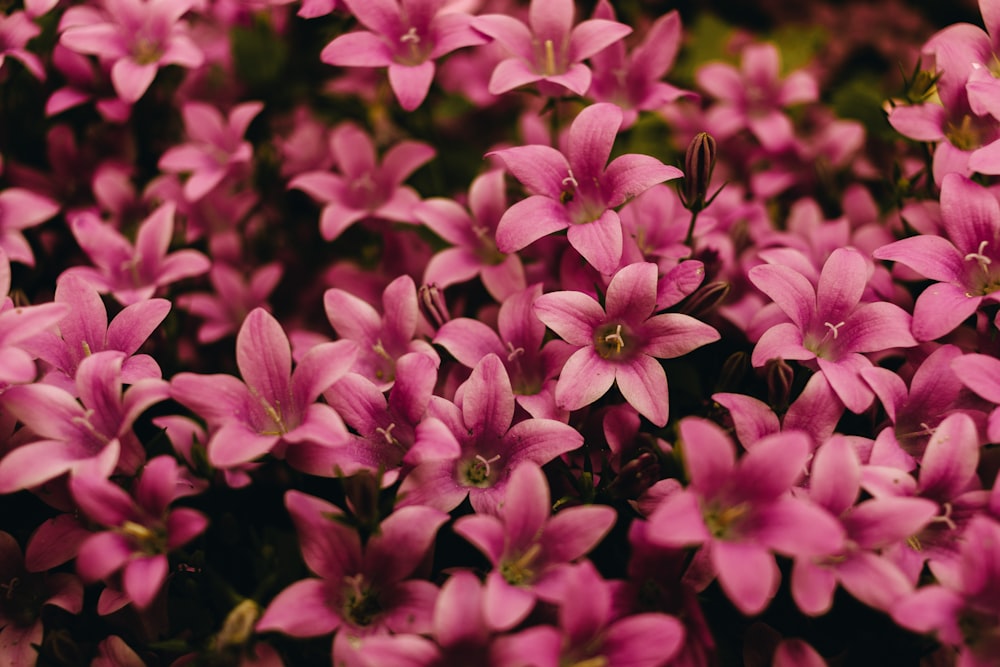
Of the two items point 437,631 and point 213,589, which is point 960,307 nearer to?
point 437,631

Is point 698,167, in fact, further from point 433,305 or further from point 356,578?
point 356,578

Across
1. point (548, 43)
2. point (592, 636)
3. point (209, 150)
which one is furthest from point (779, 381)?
point (209, 150)

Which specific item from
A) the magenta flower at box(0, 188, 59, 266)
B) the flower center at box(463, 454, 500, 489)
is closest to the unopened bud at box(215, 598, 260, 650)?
the flower center at box(463, 454, 500, 489)

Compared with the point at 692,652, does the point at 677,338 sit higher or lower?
higher

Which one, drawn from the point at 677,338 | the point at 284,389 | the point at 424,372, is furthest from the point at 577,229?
the point at 284,389

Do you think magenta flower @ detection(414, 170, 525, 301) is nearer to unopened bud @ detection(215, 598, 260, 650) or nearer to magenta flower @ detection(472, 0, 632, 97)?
magenta flower @ detection(472, 0, 632, 97)
